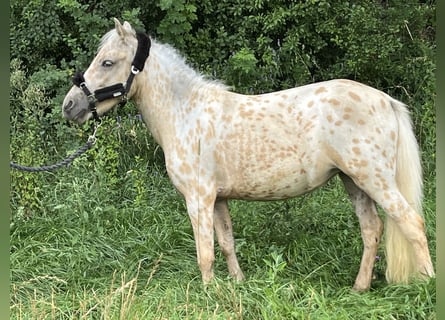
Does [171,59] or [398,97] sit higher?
[171,59]

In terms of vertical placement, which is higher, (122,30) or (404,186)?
(122,30)

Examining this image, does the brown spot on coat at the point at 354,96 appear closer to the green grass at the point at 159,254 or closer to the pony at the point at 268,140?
the pony at the point at 268,140

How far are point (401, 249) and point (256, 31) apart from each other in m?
4.63

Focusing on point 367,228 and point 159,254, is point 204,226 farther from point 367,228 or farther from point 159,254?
point 367,228

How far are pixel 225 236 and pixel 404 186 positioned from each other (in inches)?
51.2

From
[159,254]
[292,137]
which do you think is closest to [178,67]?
[292,137]

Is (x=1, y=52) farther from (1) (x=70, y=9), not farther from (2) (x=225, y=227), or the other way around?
(1) (x=70, y=9)

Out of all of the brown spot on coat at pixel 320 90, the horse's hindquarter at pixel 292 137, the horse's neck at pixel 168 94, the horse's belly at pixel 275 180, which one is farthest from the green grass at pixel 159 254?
the brown spot on coat at pixel 320 90

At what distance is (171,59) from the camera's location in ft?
13.9

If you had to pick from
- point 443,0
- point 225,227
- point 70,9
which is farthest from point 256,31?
point 443,0

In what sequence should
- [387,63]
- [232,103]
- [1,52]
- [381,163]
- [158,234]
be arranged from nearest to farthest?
[1,52] → [381,163] → [232,103] → [158,234] → [387,63]

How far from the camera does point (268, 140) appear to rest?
3908 millimetres

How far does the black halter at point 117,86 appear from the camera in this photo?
13.3 ft

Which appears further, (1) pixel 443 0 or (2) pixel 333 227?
(2) pixel 333 227
